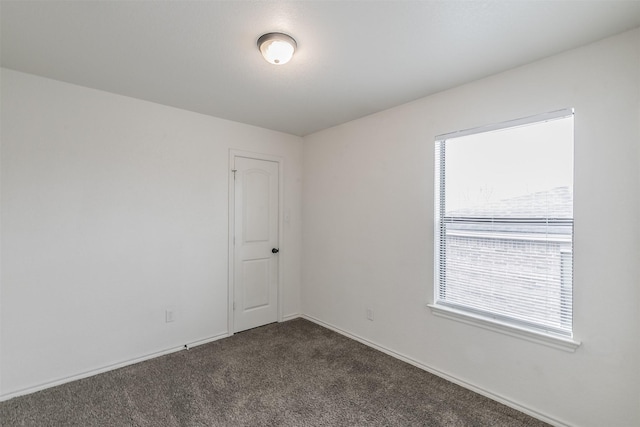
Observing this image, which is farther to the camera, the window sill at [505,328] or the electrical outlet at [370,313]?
the electrical outlet at [370,313]

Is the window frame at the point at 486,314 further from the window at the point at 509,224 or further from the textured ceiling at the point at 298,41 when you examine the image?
the textured ceiling at the point at 298,41

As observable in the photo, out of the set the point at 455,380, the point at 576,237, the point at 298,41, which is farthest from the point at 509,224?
the point at 298,41

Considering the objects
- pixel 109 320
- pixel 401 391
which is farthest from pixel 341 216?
pixel 109 320

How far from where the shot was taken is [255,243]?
12.3 feet

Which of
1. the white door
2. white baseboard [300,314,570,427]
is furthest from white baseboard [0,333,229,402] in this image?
white baseboard [300,314,570,427]

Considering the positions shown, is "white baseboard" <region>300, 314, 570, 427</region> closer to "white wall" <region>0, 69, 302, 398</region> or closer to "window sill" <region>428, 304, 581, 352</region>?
"window sill" <region>428, 304, 581, 352</region>

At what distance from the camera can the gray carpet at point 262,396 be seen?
2068 millimetres


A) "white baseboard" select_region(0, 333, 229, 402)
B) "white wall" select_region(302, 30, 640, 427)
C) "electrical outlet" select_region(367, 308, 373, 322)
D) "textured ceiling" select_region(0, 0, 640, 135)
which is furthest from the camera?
"electrical outlet" select_region(367, 308, 373, 322)

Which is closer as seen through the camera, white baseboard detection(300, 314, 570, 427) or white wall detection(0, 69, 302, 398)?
white baseboard detection(300, 314, 570, 427)

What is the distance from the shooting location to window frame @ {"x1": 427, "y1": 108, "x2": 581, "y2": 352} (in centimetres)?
200

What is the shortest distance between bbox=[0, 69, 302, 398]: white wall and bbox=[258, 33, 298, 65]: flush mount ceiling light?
165 centimetres

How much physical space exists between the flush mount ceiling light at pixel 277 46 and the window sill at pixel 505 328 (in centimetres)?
233

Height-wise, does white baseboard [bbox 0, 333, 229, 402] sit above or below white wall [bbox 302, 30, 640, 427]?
below

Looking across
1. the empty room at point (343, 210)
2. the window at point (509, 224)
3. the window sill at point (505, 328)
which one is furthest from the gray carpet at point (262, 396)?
the window at point (509, 224)
